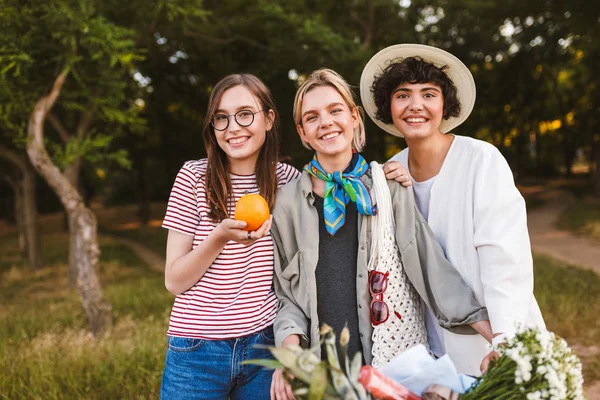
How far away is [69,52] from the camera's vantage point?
6527 millimetres

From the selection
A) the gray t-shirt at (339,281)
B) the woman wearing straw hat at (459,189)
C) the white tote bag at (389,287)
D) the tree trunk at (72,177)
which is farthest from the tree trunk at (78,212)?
the white tote bag at (389,287)

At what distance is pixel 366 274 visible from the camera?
2.21 meters

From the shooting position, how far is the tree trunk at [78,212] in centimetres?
656

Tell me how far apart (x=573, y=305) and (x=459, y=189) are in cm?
535

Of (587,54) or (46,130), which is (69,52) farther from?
(587,54)

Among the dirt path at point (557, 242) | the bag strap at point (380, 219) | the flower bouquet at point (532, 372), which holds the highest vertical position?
the bag strap at point (380, 219)

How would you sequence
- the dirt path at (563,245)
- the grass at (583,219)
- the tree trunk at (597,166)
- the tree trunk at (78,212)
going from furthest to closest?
1. the tree trunk at (597,166)
2. the grass at (583,219)
3. the tree trunk at (78,212)
4. the dirt path at (563,245)

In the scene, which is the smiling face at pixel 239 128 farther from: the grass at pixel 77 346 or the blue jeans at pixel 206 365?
the grass at pixel 77 346

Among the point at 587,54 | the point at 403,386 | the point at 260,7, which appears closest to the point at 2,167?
the point at 260,7

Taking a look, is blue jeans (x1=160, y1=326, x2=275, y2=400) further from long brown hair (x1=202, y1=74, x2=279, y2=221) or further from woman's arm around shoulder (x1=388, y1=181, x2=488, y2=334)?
woman's arm around shoulder (x1=388, y1=181, x2=488, y2=334)

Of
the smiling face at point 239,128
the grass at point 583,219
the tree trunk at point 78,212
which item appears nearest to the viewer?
the smiling face at point 239,128

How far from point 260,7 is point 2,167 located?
10483 mm

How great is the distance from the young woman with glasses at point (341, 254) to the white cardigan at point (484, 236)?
11cm

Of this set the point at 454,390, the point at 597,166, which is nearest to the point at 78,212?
the point at 454,390
